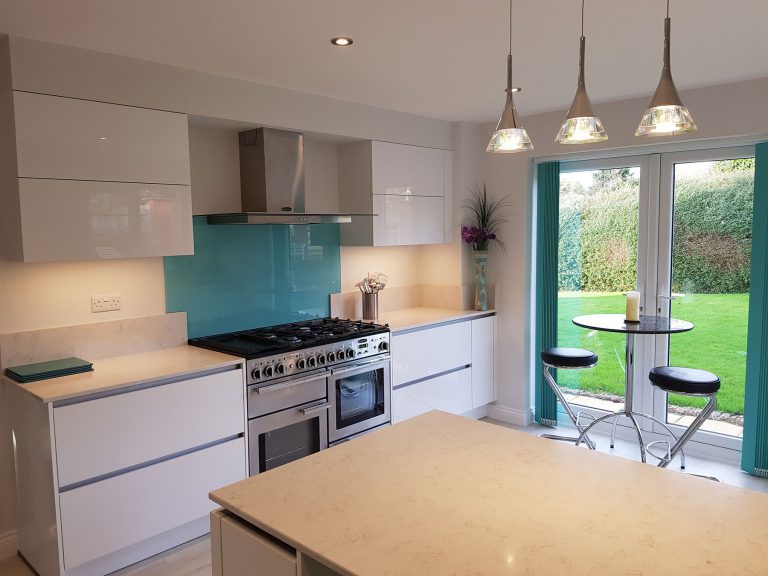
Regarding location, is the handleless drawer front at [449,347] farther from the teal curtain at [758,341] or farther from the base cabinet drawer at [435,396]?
the teal curtain at [758,341]

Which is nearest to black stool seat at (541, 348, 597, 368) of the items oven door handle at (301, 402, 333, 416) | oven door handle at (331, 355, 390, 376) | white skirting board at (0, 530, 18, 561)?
oven door handle at (331, 355, 390, 376)

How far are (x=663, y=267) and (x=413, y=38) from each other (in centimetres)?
269

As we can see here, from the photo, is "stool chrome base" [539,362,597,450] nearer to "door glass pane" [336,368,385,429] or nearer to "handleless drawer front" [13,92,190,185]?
"door glass pane" [336,368,385,429]

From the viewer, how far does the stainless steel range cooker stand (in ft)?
11.3

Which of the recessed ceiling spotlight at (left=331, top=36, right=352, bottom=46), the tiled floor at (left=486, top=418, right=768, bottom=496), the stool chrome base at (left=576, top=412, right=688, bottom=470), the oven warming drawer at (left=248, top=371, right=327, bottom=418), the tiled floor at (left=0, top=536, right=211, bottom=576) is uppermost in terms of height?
the recessed ceiling spotlight at (left=331, top=36, right=352, bottom=46)

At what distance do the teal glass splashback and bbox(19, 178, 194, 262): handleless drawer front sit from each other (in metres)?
0.42

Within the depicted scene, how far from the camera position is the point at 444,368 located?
15.4 feet

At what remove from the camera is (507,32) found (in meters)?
2.77

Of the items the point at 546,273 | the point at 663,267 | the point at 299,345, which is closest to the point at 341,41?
the point at 299,345

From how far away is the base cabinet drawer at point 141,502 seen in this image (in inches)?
109

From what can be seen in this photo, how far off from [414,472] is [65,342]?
7.59 feet

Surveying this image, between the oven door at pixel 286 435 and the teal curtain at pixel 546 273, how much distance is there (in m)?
2.12

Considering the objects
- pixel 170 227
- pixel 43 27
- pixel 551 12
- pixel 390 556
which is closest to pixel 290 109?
pixel 170 227

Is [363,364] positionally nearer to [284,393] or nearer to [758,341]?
[284,393]
